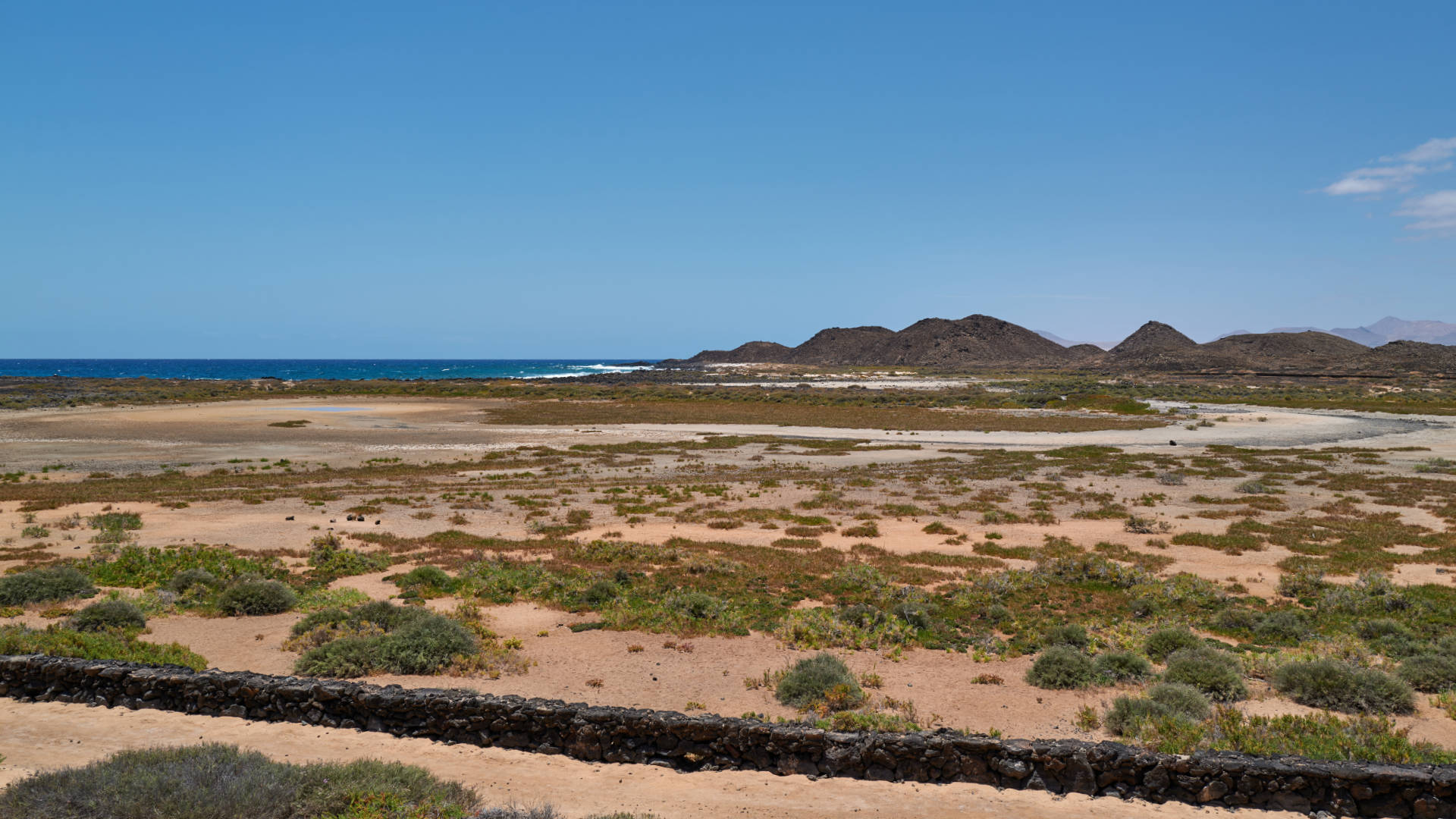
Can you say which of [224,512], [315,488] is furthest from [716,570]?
[315,488]

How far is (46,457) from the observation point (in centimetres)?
4075

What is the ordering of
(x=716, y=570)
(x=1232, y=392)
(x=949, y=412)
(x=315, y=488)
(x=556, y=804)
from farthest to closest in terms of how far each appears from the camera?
(x=1232, y=392)
(x=949, y=412)
(x=315, y=488)
(x=716, y=570)
(x=556, y=804)

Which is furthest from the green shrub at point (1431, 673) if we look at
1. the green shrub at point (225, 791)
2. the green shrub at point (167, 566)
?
the green shrub at point (167, 566)

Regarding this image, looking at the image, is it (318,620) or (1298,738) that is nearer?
(1298,738)

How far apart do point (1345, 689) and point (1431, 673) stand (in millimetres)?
1838

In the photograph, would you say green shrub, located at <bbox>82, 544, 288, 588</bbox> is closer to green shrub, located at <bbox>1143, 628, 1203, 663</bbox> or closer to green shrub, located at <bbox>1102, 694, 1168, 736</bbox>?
green shrub, located at <bbox>1102, 694, 1168, 736</bbox>

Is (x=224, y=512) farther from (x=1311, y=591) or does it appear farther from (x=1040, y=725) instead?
(x=1311, y=591)

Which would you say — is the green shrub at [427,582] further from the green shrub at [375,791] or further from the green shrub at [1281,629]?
the green shrub at [1281,629]

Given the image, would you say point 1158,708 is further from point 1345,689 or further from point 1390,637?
point 1390,637

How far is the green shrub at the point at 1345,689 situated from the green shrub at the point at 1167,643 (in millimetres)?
1585

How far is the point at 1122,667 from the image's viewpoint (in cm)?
1152

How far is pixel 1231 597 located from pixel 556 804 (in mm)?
14976

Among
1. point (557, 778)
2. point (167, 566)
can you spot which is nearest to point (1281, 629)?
point (557, 778)

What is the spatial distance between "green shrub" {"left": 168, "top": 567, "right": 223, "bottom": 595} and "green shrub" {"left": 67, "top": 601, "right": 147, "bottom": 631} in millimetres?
2087
